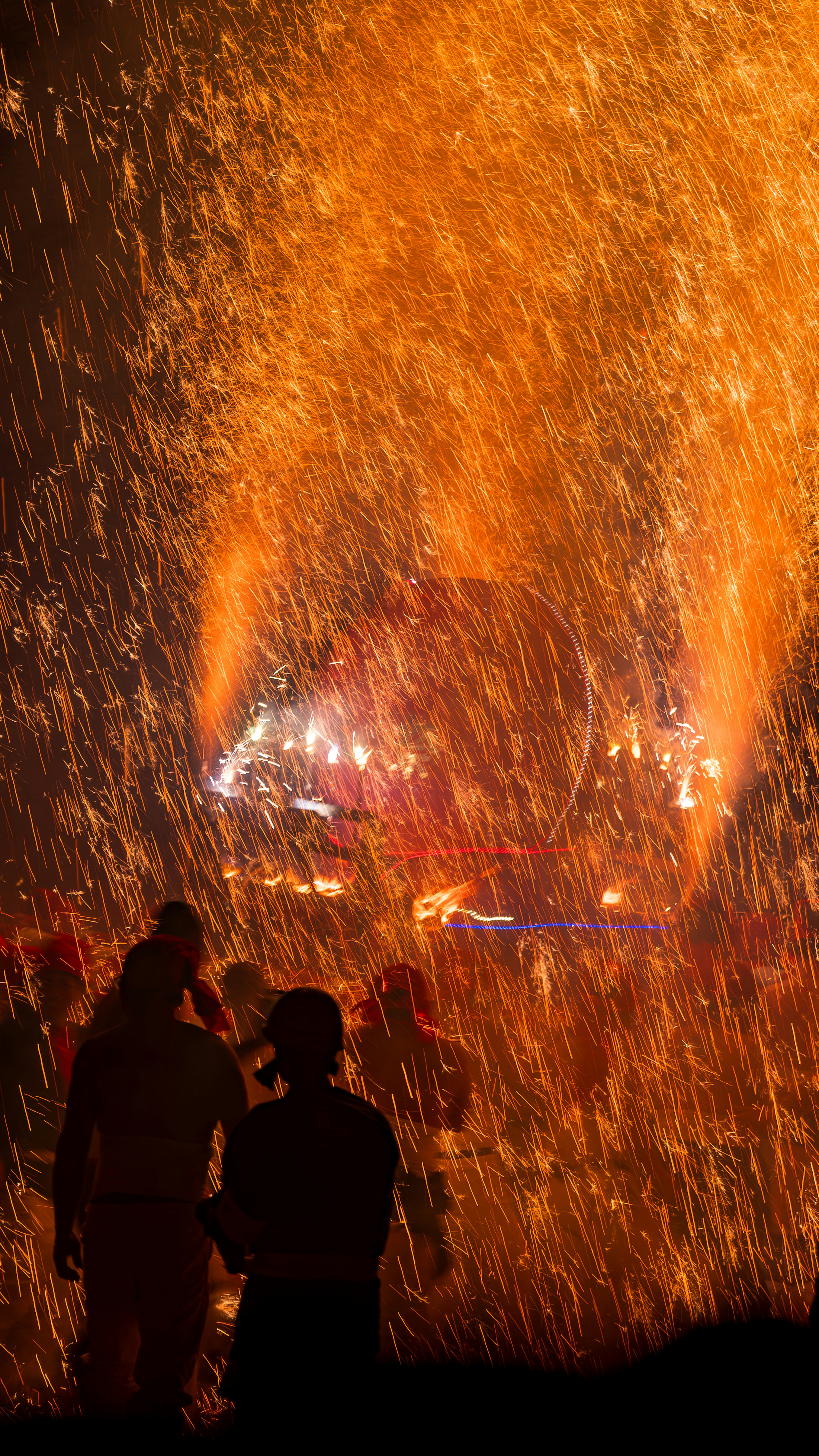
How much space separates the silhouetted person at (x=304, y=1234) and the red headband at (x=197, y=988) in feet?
1.99

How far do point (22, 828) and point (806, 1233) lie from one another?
928cm

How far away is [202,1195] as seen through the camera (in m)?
2.16

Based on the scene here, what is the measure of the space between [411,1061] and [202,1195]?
144cm

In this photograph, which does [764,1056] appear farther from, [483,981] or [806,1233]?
[806,1233]

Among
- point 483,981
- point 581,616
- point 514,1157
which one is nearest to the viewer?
point 514,1157

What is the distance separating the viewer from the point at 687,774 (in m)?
10.9

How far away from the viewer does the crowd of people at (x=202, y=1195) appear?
171cm

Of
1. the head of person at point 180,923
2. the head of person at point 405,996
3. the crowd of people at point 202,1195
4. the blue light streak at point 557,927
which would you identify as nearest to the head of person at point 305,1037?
the crowd of people at point 202,1195

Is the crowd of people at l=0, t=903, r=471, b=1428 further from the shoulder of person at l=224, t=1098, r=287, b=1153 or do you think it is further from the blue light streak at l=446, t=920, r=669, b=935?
the blue light streak at l=446, t=920, r=669, b=935

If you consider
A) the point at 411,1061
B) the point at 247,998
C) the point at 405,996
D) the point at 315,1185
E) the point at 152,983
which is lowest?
the point at 411,1061

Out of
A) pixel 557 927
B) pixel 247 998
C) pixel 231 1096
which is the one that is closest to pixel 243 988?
pixel 247 998

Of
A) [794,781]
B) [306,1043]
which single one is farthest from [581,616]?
[306,1043]

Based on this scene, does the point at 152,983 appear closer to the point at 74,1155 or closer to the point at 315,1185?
the point at 74,1155

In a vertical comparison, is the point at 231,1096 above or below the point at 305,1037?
below
